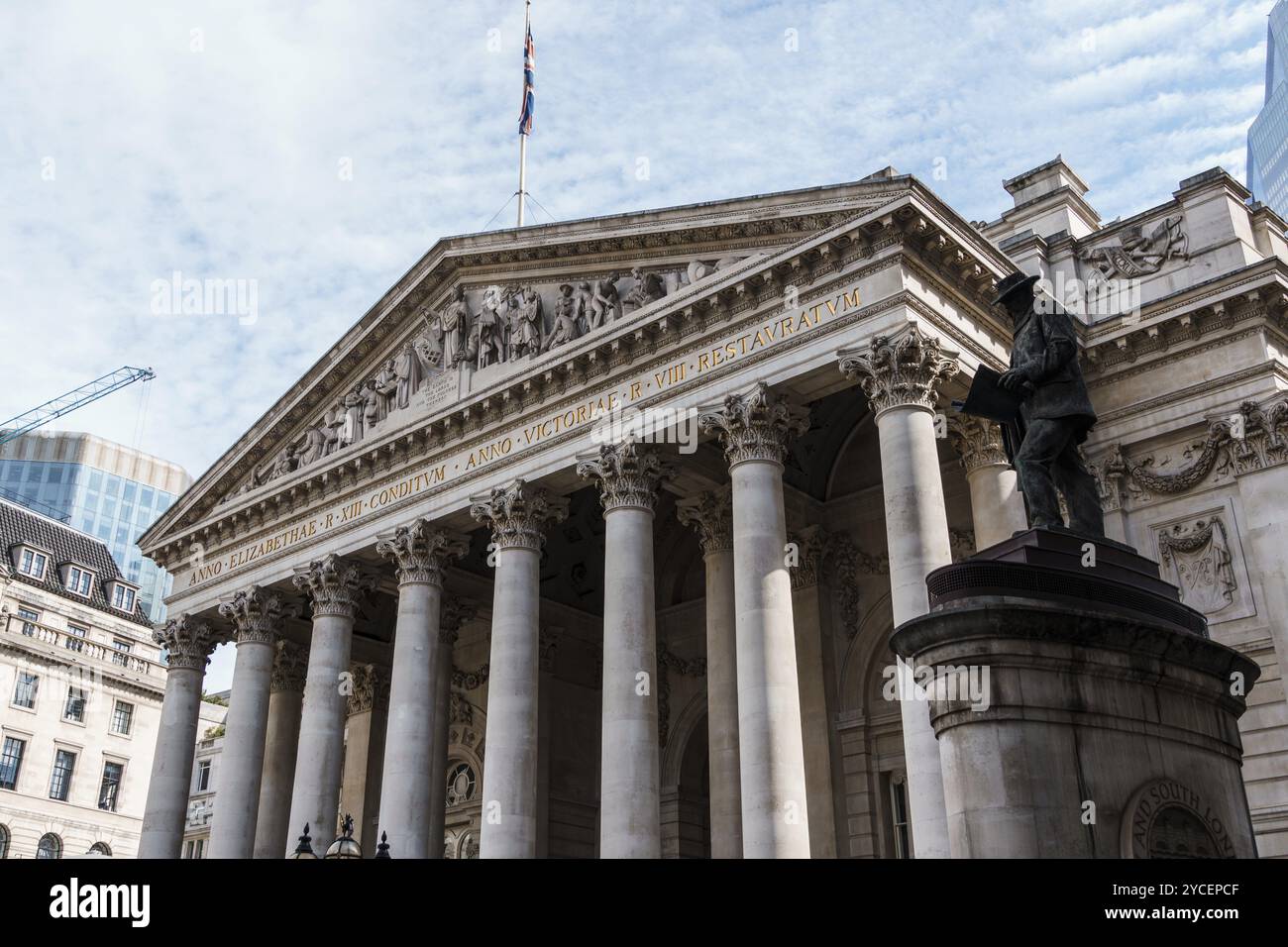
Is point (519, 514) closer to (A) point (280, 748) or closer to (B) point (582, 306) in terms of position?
(B) point (582, 306)

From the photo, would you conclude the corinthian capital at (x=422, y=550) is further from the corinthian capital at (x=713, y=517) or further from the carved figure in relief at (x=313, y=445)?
the corinthian capital at (x=713, y=517)

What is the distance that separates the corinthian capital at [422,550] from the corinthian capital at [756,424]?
9.27 m

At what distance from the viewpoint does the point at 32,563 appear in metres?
66.8

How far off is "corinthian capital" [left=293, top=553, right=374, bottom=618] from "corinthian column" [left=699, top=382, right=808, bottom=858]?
1250 cm

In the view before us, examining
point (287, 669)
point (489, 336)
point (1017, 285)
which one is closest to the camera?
point (1017, 285)

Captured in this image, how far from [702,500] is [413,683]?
8181 millimetres

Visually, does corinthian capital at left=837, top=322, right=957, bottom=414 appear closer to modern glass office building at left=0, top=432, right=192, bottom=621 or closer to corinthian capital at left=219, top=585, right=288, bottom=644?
corinthian capital at left=219, top=585, right=288, bottom=644

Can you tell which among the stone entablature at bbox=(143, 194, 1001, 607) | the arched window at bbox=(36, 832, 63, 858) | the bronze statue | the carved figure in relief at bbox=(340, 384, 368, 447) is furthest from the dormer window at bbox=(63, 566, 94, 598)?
the bronze statue

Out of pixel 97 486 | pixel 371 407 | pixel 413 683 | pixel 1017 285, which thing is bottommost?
pixel 1017 285

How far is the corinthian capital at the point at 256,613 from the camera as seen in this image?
1358 inches

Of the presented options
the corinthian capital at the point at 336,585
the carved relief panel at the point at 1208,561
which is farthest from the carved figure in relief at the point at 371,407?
the carved relief panel at the point at 1208,561

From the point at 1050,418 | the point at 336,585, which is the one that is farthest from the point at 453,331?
the point at 1050,418
